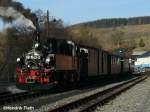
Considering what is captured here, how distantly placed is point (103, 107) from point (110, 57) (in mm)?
34392

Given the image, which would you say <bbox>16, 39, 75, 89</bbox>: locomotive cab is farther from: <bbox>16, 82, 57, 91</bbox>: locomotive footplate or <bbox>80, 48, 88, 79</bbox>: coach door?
<bbox>80, 48, 88, 79</bbox>: coach door

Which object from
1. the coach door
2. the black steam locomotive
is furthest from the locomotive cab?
the coach door

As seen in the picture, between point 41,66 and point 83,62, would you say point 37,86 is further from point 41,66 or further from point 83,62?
point 83,62

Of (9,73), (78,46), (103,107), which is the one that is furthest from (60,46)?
(9,73)

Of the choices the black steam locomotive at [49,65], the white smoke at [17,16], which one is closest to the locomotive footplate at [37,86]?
the black steam locomotive at [49,65]

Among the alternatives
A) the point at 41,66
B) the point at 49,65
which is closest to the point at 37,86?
the point at 41,66

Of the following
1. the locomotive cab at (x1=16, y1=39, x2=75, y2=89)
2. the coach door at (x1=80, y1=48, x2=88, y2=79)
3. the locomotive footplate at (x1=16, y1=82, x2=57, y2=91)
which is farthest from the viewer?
the coach door at (x1=80, y1=48, x2=88, y2=79)

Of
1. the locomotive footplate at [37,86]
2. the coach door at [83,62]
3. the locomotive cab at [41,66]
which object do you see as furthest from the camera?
the coach door at [83,62]

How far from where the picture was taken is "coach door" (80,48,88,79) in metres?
35.6

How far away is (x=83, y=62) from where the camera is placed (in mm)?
36594

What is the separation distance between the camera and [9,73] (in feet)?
172

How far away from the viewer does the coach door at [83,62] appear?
1402 inches

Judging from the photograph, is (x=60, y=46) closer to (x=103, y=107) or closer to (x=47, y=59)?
(x=47, y=59)

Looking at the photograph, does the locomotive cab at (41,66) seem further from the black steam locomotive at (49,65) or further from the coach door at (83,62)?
the coach door at (83,62)
